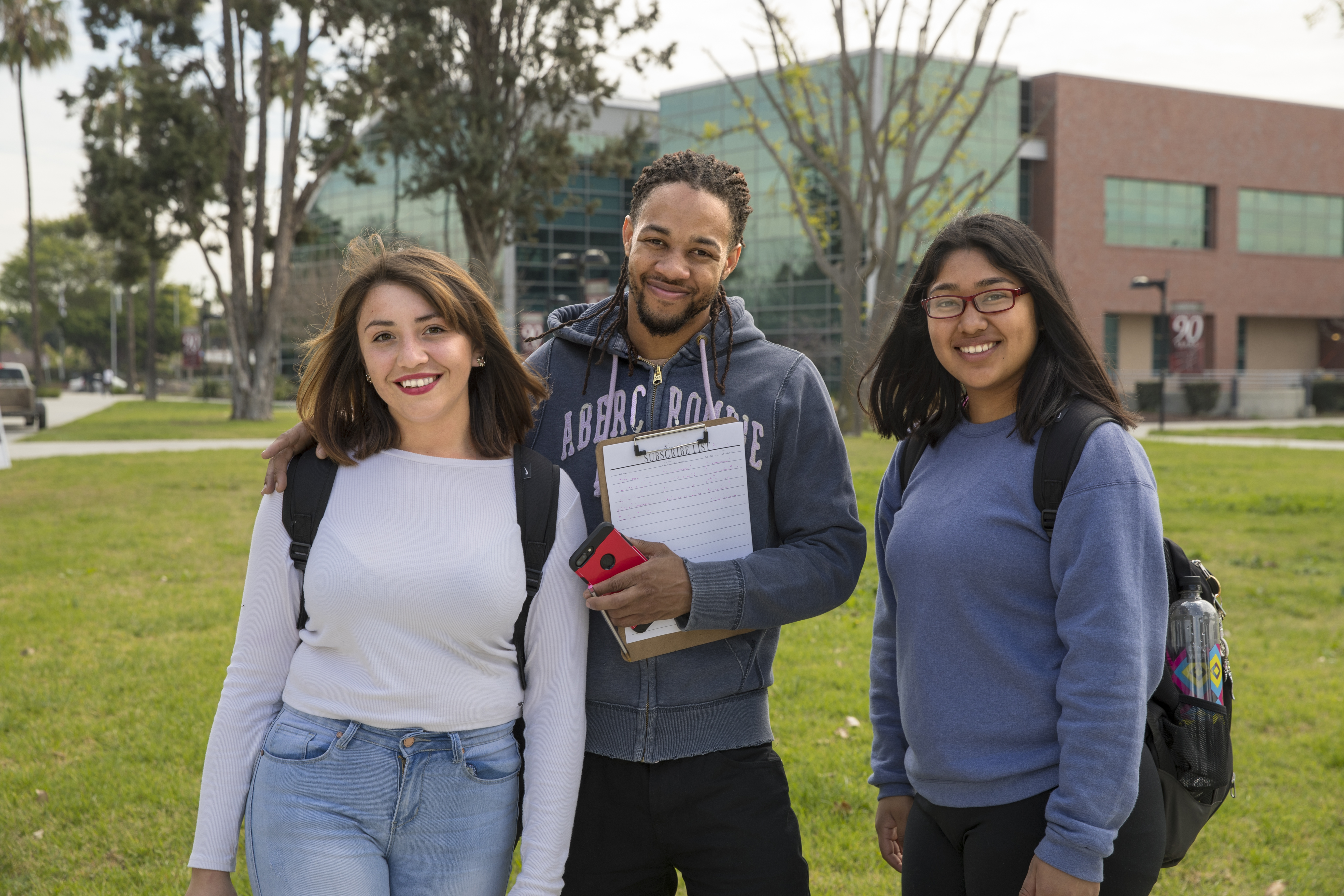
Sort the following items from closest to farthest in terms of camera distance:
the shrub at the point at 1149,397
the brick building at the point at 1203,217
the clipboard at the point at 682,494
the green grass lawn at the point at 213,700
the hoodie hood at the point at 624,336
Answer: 1. the clipboard at the point at 682,494
2. the hoodie hood at the point at 624,336
3. the green grass lawn at the point at 213,700
4. the shrub at the point at 1149,397
5. the brick building at the point at 1203,217

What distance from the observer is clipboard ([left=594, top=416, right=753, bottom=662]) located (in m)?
2.25

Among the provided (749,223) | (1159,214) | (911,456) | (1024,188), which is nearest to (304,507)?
(911,456)

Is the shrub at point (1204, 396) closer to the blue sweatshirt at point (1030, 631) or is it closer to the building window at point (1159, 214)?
the building window at point (1159, 214)

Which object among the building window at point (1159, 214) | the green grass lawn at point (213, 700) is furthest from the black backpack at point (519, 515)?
the building window at point (1159, 214)

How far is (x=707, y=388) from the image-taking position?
243cm

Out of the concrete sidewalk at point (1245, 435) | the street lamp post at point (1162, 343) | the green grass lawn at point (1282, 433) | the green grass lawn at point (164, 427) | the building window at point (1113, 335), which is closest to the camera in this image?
the concrete sidewalk at point (1245, 435)

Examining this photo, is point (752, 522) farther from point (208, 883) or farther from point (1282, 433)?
point (1282, 433)

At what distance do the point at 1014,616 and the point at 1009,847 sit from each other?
0.44 metres

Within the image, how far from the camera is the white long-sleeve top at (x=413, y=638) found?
2.02 meters

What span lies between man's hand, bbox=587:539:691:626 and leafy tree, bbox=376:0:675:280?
56.7ft

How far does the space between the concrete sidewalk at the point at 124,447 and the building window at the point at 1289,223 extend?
42338 millimetres

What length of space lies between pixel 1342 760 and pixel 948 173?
3807cm

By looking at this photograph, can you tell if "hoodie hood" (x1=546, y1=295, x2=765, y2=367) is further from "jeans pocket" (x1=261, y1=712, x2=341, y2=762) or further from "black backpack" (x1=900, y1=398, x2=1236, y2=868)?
"jeans pocket" (x1=261, y1=712, x2=341, y2=762)

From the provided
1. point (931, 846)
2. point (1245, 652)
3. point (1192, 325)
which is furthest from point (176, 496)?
point (1192, 325)
